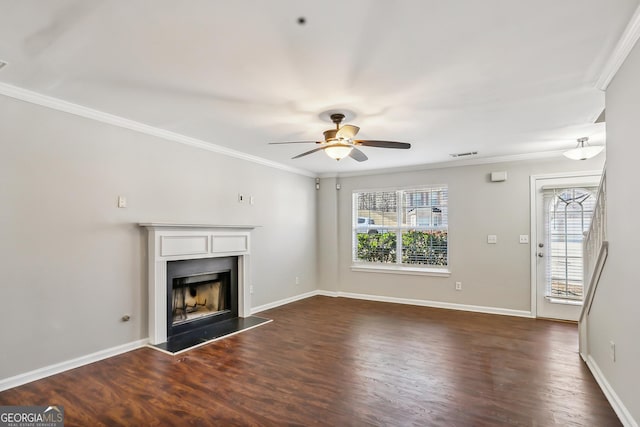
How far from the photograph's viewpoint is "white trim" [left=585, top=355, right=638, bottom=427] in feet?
7.07

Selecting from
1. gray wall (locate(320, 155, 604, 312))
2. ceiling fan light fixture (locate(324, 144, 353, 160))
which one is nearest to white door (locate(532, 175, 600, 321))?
gray wall (locate(320, 155, 604, 312))

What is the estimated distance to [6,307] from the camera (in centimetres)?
276

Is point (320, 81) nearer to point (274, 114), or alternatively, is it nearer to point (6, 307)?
point (274, 114)

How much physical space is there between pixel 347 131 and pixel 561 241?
387cm

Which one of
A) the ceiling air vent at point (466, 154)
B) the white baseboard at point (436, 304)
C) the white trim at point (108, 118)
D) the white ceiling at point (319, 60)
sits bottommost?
the white baseboard at point (436, 304)

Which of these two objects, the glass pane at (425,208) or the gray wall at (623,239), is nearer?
the gray wall at (623,239)

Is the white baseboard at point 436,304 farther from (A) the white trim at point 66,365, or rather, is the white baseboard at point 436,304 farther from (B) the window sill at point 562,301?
(A) the white trim at point 66,365

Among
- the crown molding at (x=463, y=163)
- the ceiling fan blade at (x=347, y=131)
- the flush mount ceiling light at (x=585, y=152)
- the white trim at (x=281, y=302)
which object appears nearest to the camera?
the ceiling fan blade at (x=347, y=131)

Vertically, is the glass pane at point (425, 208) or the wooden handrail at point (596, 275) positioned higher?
the glass pane at point (425, 208)

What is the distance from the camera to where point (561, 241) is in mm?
4902

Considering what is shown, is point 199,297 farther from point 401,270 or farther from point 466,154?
point 466,154

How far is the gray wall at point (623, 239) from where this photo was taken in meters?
2.06

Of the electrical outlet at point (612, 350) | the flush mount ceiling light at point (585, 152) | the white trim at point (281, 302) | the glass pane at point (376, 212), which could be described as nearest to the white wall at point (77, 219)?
the white trim at point (281, 302)

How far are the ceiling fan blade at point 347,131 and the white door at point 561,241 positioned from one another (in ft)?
11.4
